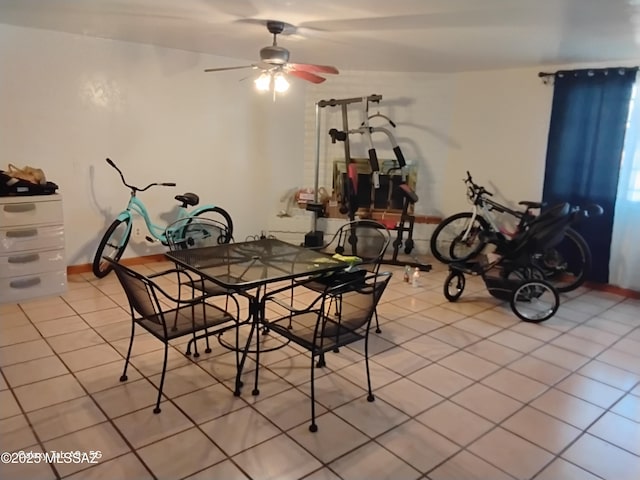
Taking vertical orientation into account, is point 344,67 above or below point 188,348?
above

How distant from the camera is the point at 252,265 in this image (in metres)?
2.69

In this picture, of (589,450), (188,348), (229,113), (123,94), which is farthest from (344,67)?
(589,450)

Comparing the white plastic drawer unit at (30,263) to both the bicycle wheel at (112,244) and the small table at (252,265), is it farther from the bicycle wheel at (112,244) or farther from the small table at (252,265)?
the small table at (252,265)

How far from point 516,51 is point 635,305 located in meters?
2.45

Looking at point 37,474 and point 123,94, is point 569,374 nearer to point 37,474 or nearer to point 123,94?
point 37,474

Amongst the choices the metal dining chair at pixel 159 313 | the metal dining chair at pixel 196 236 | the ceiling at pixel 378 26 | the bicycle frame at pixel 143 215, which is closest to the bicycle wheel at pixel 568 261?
the ceiling at pixel 378 26

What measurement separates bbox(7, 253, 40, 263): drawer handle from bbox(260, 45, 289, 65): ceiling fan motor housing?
2.34m

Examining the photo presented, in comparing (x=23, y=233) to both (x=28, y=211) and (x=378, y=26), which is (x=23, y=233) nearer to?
(x=28, y=211)

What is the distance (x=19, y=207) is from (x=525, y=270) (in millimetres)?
4049

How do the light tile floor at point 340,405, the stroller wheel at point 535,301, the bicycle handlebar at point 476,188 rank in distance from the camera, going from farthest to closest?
the bicycle handlebar at point 476,188 < the stroller wheel at point 535,301 < the light tile floor at point 340,405

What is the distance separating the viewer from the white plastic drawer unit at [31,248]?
11.7ft

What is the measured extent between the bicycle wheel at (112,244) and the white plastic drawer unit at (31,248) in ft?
1.30

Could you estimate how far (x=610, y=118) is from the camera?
4.21 m

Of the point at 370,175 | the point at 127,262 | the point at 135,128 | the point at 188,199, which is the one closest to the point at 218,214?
the point at 188,199
